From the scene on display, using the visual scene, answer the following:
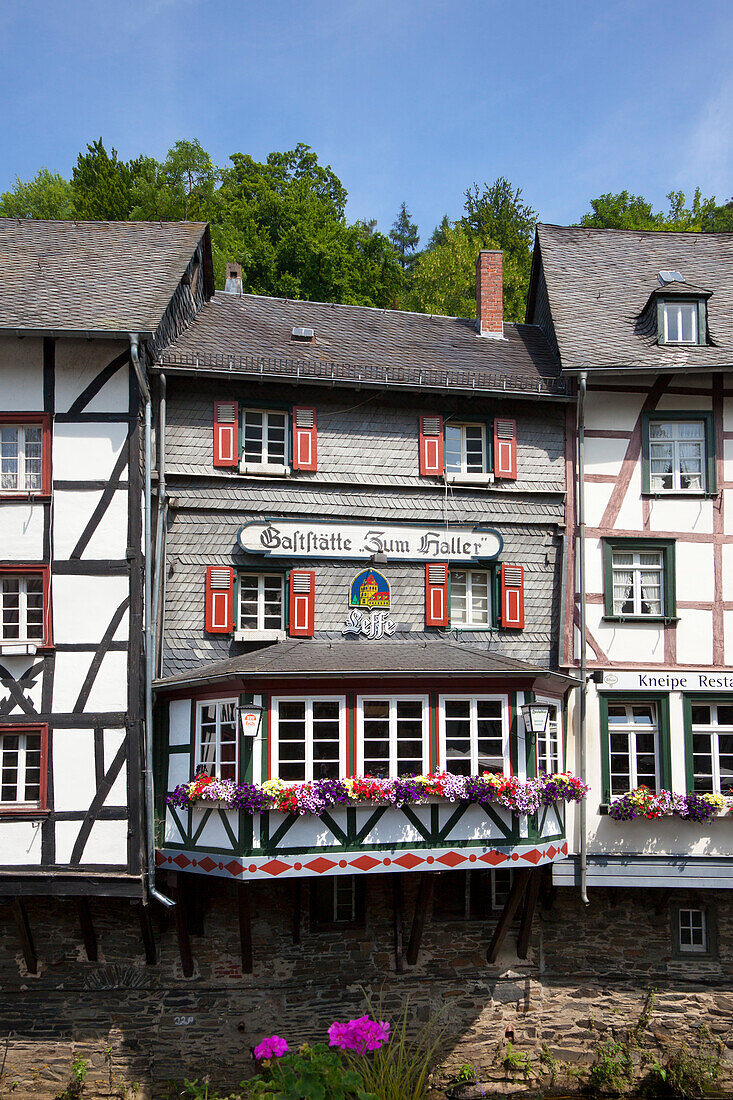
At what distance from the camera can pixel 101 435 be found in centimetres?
1491

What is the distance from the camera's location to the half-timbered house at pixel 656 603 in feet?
50.9

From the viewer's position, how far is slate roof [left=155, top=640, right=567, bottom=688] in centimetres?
1384

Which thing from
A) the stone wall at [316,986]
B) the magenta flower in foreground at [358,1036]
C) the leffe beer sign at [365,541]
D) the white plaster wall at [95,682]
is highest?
the leffe beer sign at [365,541]

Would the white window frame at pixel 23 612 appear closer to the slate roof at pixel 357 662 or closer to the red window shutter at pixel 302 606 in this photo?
the slate roof at pixel 357 662

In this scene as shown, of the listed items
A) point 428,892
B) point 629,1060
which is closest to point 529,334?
point 428,892

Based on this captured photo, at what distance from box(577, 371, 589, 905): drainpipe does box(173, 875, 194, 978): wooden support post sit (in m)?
5.36

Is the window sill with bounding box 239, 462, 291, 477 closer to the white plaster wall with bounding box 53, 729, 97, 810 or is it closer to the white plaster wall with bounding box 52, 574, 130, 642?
the white plaster wall with bounding box 52, 574, 130, 642

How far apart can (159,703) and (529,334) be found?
9.09 meters

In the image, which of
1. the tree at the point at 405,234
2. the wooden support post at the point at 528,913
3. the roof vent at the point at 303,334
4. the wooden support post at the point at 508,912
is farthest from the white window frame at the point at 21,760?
the tree at the point at 405,234

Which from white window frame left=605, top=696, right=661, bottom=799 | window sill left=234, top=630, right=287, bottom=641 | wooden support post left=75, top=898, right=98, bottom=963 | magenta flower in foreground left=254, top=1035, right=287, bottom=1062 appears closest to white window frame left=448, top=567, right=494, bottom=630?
white window frame left=605, top=696, right=661, bottom=799

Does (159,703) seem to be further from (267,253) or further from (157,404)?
(267,253)

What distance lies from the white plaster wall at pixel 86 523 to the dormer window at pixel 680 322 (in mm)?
8572

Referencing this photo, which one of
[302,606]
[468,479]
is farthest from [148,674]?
[468,479]

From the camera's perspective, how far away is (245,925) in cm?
1447
